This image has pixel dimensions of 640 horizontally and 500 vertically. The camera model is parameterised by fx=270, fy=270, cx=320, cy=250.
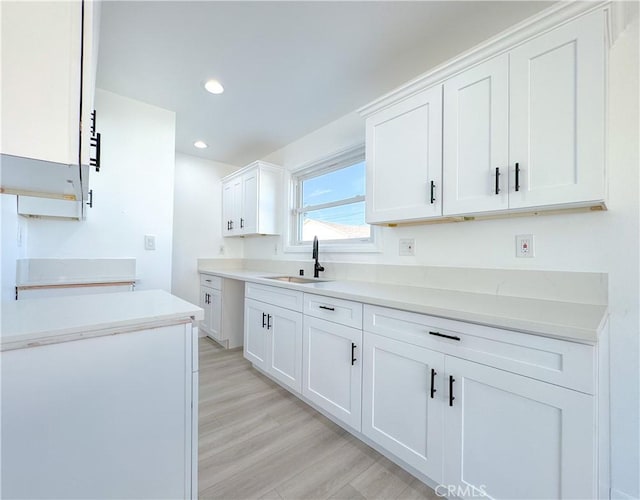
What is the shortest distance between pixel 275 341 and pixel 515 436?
1625mm

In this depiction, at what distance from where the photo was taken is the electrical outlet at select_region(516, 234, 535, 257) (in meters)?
1.42

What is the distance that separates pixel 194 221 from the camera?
12.0ft

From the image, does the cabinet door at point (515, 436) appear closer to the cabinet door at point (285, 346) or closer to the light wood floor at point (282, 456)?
the light wood floor at point (282, 456)

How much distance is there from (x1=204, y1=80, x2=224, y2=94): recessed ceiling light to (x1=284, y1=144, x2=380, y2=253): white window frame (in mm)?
1060

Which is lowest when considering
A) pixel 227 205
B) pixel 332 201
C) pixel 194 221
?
pixel 194 221

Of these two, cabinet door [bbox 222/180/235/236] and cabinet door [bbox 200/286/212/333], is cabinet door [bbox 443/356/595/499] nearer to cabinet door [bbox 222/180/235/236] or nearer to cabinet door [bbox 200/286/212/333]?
cabinet door [bbox 200/286/212/333]

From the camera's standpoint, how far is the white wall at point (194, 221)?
11.4 feet

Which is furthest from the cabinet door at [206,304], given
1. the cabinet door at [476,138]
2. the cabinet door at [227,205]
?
the cabinet door at [476,138]

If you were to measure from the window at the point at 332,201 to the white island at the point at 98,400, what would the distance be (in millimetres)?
1781

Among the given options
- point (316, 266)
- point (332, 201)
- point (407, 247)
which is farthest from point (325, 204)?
point (407, 247)

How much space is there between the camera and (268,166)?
319 centimetres

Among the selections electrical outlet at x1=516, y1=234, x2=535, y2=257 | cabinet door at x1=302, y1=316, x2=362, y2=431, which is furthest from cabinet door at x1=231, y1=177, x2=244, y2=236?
electrical outlet at x1=516, y1=234, x2=535, y2=257

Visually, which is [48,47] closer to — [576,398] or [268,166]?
[576,398]

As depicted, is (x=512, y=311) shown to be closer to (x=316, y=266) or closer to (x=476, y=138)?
A: (x=476, y=138)
